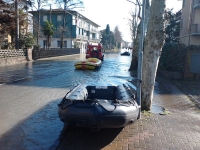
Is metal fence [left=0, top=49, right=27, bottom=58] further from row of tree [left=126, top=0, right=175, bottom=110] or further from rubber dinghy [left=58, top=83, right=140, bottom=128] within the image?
rubber dinghy [left=58, top=83, right=140, bottom=128]

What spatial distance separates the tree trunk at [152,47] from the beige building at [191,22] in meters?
20.0

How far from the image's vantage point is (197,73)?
1277 centimetres

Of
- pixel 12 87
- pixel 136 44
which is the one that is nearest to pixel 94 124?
pixel 12 87

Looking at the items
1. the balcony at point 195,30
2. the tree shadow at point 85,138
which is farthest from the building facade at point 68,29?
the tree shadow at point 85,138

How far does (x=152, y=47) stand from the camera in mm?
6270

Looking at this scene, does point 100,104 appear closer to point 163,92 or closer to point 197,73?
point 163,92

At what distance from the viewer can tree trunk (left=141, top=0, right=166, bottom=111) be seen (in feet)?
20.1

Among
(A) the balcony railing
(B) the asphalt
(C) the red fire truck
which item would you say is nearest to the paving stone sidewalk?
(B) the asphalt

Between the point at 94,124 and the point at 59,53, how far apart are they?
3468 cm

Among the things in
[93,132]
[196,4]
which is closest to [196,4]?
[196,4]

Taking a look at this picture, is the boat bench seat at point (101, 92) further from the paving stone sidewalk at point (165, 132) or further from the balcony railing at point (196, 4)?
the balcony railing at point (196, 4)

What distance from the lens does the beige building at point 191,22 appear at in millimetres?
24719

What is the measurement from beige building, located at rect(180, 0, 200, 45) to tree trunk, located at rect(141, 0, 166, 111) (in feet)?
65.6

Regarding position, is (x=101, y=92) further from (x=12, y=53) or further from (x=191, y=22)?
(x=191, y=22)
